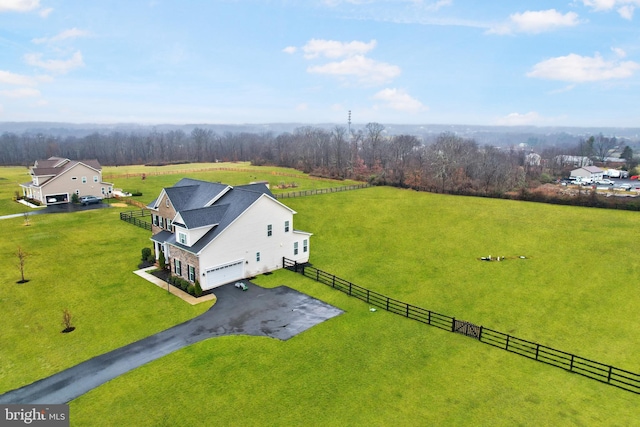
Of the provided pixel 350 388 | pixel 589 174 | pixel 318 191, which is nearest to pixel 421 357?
pixel 350 388

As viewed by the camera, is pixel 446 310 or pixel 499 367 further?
pixel 446 310

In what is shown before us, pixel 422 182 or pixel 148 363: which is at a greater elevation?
pixel 422 182

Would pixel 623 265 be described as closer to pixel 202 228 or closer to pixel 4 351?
pixel 202 228

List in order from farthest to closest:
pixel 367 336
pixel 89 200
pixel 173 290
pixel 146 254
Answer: pixel 89 200
pixel 146 254
pixel 173 290
pixel 367 336

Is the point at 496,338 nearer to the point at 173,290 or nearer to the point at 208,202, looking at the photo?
the point at 173,290

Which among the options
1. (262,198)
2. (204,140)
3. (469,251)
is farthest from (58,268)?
(204,140)

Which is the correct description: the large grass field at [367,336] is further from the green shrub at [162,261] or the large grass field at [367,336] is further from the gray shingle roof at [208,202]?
the gray shingle roof at [208,202]

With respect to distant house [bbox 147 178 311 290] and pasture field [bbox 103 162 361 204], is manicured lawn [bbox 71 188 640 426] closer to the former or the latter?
distant house [bbox 147 178 311 290]
